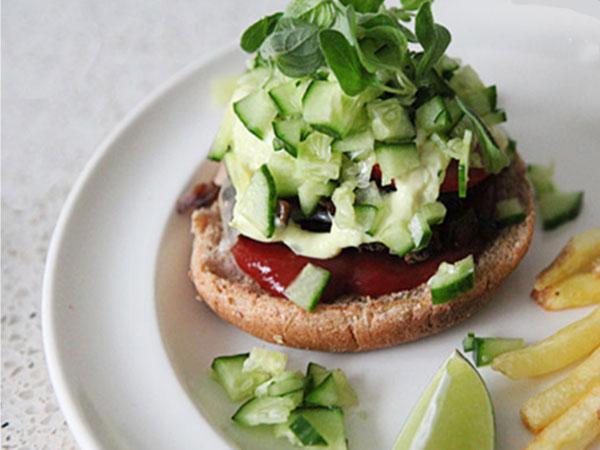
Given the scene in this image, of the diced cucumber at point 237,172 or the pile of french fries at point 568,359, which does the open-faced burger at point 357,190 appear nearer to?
the diced cucumber at point 237,172

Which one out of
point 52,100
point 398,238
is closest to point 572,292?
point 398,238

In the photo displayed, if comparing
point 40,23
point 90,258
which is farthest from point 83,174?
point 40,23

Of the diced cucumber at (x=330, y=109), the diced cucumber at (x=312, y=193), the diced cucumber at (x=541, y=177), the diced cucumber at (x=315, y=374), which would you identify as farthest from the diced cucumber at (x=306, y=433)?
the diced cucumber at (x=541, y=177)

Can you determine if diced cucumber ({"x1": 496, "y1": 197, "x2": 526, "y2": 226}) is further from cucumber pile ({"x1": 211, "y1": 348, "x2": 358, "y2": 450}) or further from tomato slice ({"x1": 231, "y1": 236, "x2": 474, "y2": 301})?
cucumber pile ({"x1": 211, "y1": 348, "x2": 358, "y2": 450})

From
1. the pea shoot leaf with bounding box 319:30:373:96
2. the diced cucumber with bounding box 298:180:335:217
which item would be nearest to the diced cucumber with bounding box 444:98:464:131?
the pea shoot leaf with bounding box 319:30:373:96

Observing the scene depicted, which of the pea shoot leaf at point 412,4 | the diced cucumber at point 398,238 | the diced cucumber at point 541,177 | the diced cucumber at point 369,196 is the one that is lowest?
the diced cucumber at point 541,177

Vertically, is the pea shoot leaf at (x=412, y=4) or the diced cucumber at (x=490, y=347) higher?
the pea shoot leaf at (x=412, y=4)

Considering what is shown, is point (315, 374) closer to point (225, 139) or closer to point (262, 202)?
point (262, 202)

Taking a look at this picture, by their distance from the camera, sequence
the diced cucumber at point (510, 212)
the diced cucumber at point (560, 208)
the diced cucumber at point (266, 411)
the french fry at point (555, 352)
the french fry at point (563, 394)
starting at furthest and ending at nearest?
the diced cucumber at point (560, 208) → the diced cucumber at point (510, 212) → the diced cucumber at point (266, 411) → the french fry at point (555, 352) → the french fry at point (563, 394)
